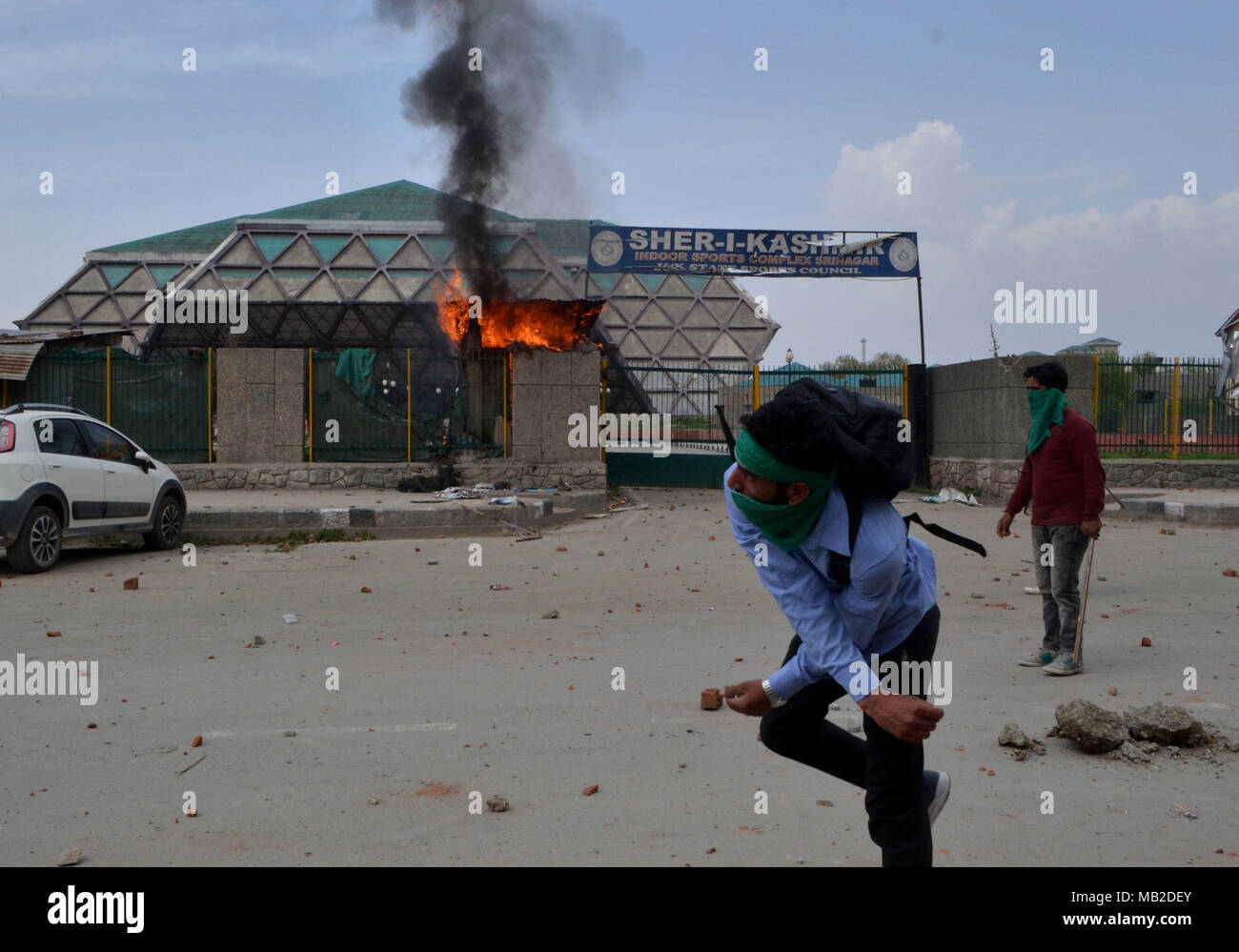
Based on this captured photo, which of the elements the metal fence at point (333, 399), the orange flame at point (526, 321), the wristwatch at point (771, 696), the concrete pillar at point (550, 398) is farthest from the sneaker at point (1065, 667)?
the orange flame at point (526, 321)

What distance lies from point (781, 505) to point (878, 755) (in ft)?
2.42

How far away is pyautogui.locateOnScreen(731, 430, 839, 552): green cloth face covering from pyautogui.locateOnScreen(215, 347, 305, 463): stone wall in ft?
48.1

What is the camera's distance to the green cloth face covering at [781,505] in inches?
98.0

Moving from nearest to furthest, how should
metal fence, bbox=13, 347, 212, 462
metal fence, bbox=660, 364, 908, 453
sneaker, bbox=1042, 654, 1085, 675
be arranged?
sneaker, bbox=1042, 654, 1085, 675 < metal fence, bbox=13, 347, 212, 462 < metal fence, bbox=660, 364, 908, 453

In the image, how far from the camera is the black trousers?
268 cm

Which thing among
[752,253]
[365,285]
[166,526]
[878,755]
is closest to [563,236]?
[365,285]

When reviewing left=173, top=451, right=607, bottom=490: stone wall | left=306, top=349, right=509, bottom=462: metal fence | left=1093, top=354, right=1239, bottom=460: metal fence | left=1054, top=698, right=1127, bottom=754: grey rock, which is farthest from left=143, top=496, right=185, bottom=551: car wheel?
left=1093, top=354, right=1239, bottom=460: metal fence

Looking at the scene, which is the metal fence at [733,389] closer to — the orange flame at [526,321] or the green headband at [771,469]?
the orange flame at [526,321]

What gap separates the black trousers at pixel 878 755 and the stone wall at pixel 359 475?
42.0 ft

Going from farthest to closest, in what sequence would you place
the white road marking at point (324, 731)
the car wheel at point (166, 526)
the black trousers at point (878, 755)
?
the car wheel at point (166, 526), the white road marking at point (324, 731), the black trousers at point (878, 755)

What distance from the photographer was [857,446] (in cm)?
251

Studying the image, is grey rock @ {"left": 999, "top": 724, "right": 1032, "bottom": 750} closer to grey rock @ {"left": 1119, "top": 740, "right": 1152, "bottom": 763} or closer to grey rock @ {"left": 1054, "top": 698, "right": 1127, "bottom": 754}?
grey rock @ {"left": 1054, "top": 698, "right": 1127, "bottom": 754}

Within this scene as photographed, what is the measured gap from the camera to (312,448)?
1636 centimetres

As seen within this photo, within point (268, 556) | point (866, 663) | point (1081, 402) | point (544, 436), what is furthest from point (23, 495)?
point (1081, 402)
